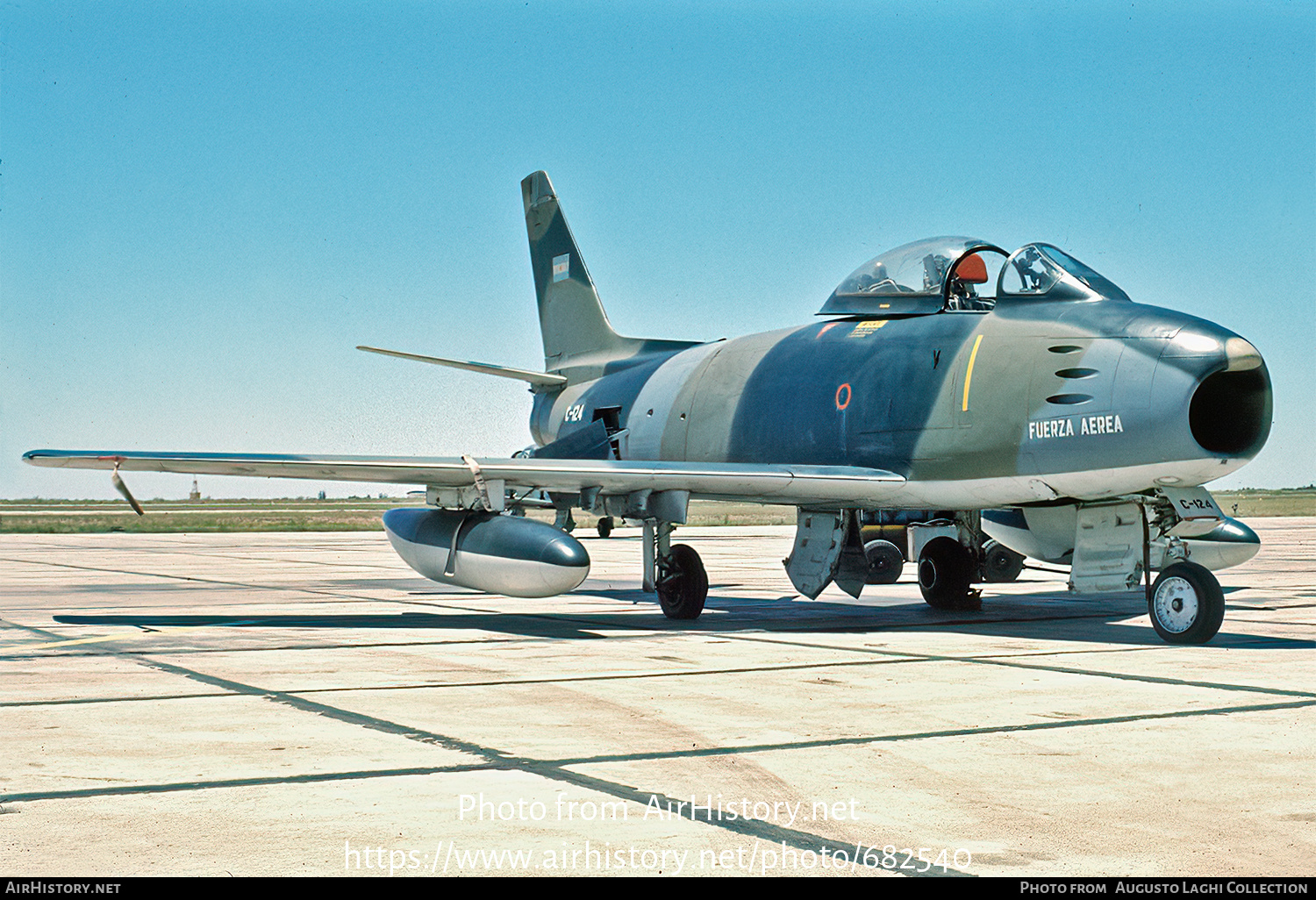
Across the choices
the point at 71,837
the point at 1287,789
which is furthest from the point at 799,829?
the point at 71,837

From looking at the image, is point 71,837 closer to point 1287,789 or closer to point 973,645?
point 1287,789

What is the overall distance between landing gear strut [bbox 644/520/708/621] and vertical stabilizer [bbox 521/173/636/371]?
575 cm

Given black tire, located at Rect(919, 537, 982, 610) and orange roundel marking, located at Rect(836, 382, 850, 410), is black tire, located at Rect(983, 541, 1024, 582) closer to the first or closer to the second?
black tire, located at Rect(919, 537, 982, 610)

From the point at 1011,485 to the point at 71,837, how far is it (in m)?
8.98

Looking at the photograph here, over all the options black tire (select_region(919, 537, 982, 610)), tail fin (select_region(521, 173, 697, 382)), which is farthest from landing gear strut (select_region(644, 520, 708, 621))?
tail fin (select_region(521, 173, 697, 382))

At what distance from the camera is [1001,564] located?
49.5 ft

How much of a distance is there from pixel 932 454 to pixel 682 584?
3.29 meters

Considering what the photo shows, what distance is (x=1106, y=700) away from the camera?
7629 mm

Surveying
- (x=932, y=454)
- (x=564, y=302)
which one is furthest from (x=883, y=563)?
(x=564, y=302)

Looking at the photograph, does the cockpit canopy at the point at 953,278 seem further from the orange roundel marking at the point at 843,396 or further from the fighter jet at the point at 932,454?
the orange roundel marking at the point at 843,396

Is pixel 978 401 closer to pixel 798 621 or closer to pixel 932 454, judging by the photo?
pixel 932 454

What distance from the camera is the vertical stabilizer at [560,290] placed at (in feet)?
65.5

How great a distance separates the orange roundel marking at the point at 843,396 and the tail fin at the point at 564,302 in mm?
5873

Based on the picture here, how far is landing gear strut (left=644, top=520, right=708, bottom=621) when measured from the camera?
542 inches
